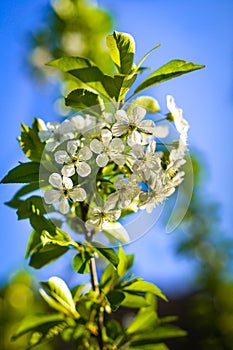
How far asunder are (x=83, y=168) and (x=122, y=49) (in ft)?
0.70

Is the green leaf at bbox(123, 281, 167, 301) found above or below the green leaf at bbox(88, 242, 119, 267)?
below

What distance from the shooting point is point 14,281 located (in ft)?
12.3

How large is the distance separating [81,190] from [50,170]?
93 millimetres

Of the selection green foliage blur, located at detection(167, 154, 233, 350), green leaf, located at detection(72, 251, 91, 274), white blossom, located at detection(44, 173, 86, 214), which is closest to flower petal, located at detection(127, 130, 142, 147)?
white blossom, located at detection(44, 173, 86, 214)

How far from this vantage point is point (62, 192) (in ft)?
2.15

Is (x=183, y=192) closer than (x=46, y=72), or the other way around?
(x=183, y=192)

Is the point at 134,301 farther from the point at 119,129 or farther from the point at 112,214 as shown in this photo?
the point at 119,129

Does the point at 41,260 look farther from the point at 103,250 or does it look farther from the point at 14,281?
the point at 14,281

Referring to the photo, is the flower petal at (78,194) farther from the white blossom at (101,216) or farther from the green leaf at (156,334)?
the green leaf at (156,334)

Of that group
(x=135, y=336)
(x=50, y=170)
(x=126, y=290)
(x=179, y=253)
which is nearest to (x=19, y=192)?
(x=50, y=170)

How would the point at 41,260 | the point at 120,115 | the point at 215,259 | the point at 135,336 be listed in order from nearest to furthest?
1. the point at 120,115
2. the point at 41,260
3. the point at 135,336
4. the point at 215,259

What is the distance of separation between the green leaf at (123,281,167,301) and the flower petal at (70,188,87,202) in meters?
0.23

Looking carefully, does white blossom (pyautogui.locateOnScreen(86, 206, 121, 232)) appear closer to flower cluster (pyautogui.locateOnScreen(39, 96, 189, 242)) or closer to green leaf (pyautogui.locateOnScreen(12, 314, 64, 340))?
flower cluster (pyautogui.locateOnScreen(39, 96, 189, 242))

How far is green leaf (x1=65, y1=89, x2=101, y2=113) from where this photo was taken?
0.71 m
